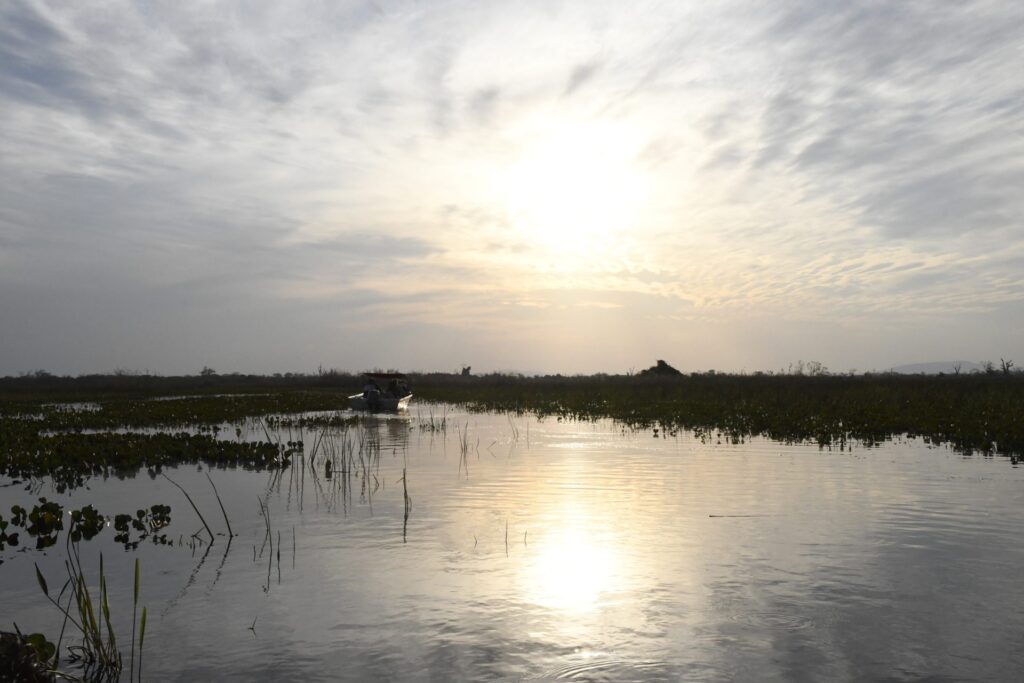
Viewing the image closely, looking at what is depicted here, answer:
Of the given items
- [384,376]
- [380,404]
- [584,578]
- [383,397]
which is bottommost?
[584,578]

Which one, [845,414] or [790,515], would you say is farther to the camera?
[845,414]

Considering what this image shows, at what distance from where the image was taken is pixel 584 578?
26.2 feet

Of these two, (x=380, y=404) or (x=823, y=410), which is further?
(x=380, y=404)

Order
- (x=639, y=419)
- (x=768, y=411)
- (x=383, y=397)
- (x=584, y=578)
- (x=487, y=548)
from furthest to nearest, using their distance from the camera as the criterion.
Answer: (x=383, y=397)
(x=639, y=419)
(x=768, y=411)
(x=487, y=548)
(x=584, y=578)

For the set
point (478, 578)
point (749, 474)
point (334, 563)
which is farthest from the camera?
point (749, 474)

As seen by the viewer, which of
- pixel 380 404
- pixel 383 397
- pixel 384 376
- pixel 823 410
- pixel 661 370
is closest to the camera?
pixel 823 410

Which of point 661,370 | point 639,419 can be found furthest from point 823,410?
point 661,370

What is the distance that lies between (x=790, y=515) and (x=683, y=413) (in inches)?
690

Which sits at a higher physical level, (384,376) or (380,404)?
(384,376)

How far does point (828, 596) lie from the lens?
7.19 meters

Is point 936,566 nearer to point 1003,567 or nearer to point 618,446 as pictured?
point 1003,567

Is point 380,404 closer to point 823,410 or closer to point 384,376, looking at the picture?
point 384,376

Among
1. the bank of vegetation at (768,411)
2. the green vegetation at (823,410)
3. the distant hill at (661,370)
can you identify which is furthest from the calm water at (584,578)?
the distant hill at (661,370)

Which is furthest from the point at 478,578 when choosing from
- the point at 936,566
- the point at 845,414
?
the point at 845,414
